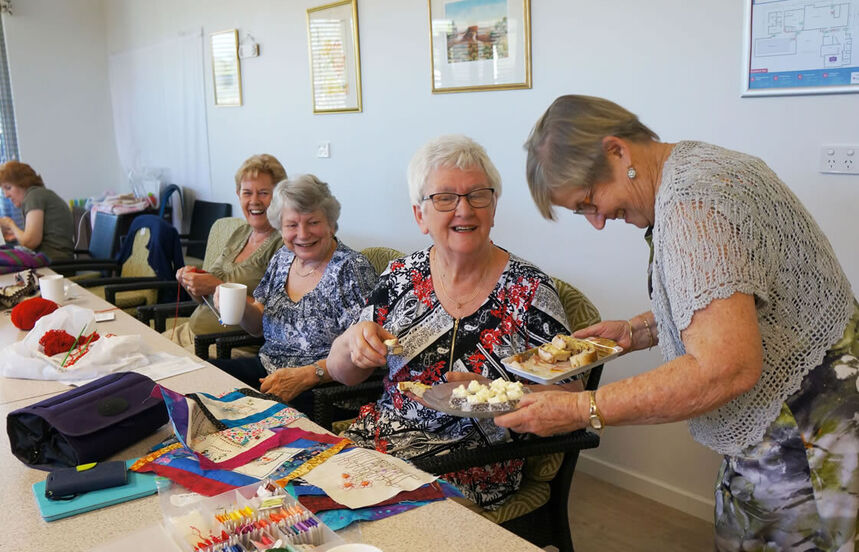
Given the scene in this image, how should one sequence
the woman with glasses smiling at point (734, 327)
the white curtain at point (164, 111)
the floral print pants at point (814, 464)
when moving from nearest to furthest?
the woman with glasses smiling at point (734, 327) → the floral print pants at point (814, 464) → the white curtain at point (164, 111)

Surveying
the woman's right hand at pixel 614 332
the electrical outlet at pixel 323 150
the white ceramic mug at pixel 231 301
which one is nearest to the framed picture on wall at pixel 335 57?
the electrical outlet at pixel 323 150

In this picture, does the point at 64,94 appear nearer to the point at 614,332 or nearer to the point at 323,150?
the point at 323,150

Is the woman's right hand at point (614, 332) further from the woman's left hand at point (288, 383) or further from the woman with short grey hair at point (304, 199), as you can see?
the woman with short grey hair at point (304, 199)

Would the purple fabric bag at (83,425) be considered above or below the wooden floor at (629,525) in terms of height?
above

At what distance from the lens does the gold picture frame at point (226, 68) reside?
4953mm

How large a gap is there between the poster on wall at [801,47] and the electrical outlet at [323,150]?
2500 mm

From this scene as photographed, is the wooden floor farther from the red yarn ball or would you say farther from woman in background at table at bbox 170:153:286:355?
the red yarn ball

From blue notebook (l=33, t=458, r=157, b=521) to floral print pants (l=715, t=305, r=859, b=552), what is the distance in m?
1.13

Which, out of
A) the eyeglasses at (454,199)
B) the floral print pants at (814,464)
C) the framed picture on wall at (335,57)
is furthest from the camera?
the framed picture on wall at (335,57)

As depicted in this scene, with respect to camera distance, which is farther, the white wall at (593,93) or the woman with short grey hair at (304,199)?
the woman with short grey hair at (304,199)

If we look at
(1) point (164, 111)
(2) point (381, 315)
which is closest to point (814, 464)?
(2) point (381, 315)

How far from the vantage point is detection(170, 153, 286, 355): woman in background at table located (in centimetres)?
309

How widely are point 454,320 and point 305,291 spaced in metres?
0.84

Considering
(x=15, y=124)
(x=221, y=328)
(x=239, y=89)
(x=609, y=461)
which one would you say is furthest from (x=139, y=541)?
(x=15, y=124)
